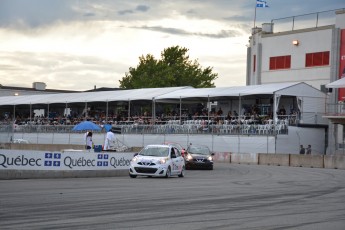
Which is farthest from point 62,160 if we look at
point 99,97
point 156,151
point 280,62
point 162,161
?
point 280,62

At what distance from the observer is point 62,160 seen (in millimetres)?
27609

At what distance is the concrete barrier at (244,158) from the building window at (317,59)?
680 inches

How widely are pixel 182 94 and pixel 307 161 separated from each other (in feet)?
54.0

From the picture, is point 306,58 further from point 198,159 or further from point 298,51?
point 198,159

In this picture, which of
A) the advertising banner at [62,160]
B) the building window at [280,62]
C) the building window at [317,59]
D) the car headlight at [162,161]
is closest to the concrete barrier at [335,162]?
the advertising banner at [62,160]

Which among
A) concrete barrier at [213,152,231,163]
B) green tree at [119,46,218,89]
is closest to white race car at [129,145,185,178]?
concrete barrier at [213,152,231,163]

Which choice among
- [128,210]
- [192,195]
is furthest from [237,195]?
[128,210]

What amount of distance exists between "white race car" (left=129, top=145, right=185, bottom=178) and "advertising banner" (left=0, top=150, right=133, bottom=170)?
1.39 m

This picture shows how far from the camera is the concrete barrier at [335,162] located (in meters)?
43.7

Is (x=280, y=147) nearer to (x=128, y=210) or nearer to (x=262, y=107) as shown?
(x=262, y=107)

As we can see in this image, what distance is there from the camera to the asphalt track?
42.9 ft

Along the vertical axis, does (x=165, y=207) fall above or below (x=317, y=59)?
below

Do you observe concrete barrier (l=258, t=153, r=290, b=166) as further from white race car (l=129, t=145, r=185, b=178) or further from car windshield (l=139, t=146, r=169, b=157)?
car windshield (l=139, t=146, r=169, b=157)

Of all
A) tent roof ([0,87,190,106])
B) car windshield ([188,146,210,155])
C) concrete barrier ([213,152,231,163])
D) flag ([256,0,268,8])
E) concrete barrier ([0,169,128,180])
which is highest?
flag ([256,0,268,8])
